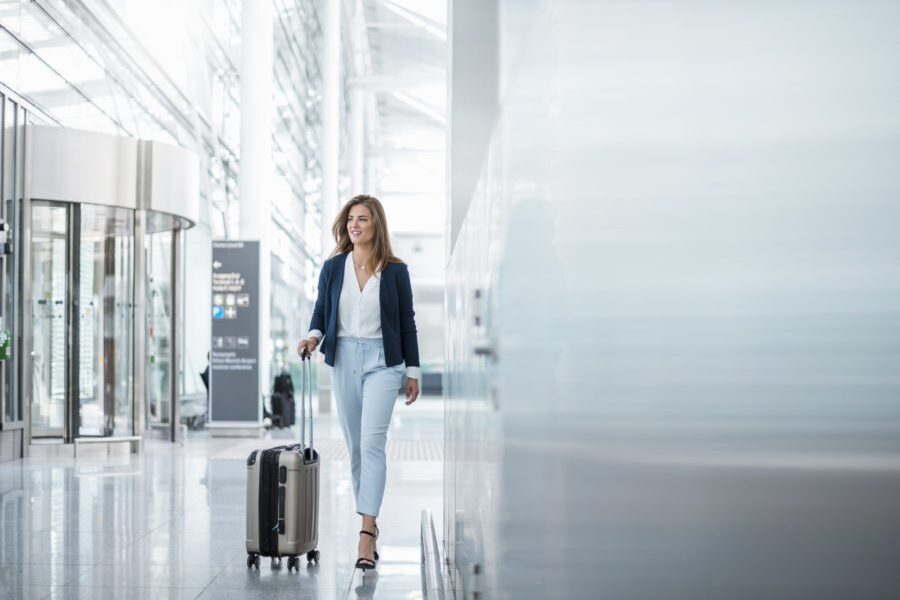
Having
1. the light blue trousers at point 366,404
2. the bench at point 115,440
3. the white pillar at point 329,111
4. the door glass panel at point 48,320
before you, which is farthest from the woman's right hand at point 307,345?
the white pillar at point 329,111

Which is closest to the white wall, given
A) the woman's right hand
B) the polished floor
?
the polished floor

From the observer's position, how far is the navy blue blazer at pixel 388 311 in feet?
14.3

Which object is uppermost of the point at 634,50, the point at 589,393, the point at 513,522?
the point at 634,50

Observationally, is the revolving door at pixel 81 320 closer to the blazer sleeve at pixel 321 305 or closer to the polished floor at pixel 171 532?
the polished floor at pixel 171 532

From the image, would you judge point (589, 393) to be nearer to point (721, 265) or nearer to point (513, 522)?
point (721, 265)

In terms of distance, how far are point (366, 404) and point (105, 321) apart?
836 cm

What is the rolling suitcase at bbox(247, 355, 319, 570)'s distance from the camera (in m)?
4.25

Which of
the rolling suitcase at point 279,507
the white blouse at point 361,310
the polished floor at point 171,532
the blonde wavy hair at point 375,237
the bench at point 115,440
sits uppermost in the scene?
the blonde wavy hair at point 375,237

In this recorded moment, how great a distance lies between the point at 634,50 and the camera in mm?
882

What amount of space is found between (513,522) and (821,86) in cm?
109

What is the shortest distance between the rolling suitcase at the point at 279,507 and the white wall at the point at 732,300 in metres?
3.33

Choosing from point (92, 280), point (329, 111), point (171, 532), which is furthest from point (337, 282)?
point (329, 111)

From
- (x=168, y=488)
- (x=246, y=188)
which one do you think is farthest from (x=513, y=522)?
(x=246, y=188)

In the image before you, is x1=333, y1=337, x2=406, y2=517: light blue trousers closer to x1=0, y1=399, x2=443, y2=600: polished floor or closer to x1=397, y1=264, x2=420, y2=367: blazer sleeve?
x1=397, y1=264, x2=420, y2=367: blazer sleeve
